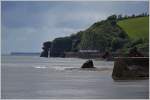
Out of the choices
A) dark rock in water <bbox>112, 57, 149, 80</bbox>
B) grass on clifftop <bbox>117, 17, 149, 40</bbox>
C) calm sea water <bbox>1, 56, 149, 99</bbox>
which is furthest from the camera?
grass on clifftop <bbox>117, 17, 149, 40</bbox>

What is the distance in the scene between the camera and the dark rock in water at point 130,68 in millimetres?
50812

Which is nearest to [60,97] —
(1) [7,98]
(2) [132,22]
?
(1) [7,98]

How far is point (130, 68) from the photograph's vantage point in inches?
2005

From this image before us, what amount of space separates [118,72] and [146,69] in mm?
2813

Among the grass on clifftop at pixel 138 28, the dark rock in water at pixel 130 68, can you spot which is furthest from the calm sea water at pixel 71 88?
the grass on clifftop at pixel 138 28

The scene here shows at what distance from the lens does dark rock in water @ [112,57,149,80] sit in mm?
50812

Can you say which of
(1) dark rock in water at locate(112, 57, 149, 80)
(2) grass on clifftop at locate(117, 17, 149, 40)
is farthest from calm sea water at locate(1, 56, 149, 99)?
(2) grass on clifftop at locate(117, 17, 149, 40)

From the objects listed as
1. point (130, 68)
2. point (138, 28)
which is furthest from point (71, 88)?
point (138, 28)

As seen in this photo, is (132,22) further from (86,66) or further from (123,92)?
(123,92)

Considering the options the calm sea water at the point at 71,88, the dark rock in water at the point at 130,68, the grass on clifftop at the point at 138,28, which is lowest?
the calm sea water at the point at 71,88

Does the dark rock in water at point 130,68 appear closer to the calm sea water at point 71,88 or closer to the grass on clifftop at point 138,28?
the calm sea water at point 71,88

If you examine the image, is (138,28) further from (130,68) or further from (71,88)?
(71,88)

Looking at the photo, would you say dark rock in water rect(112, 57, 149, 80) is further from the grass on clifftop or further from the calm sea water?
the grass on clifftop

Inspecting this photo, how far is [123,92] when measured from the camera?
125 feet
